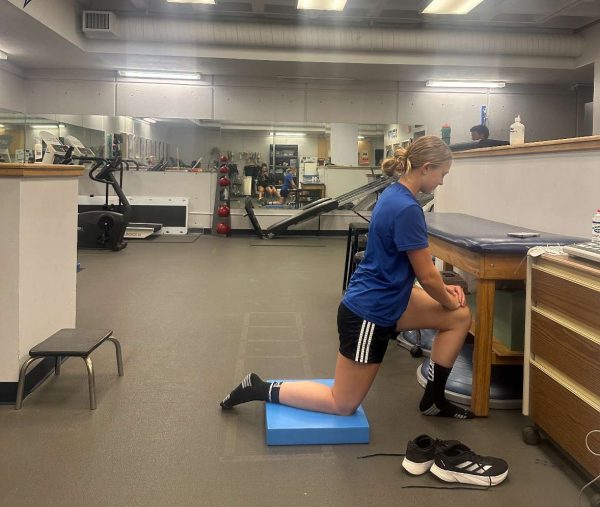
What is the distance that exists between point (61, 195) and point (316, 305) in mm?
2706

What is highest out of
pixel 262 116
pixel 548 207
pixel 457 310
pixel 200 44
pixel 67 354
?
pixel 200 44

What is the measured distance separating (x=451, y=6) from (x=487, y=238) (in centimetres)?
563

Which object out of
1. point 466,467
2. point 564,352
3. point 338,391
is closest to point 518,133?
point 564,352

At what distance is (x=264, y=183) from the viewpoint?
1121 centimetres

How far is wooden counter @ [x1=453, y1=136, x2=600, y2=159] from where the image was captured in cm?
297

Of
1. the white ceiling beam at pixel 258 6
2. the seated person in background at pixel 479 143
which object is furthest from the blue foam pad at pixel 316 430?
the white ceiling beam at pixel 258 6

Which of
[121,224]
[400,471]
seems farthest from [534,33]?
[400,471]

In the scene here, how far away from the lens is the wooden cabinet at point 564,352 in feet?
6.57

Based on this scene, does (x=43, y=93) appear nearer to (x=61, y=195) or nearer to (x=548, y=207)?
(x=61, y=195)

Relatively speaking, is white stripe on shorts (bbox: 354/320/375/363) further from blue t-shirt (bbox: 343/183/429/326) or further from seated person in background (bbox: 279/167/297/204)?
seated person in background (bbox: 279/167/297/204)

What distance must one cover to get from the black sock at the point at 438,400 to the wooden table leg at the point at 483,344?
0.32 ft

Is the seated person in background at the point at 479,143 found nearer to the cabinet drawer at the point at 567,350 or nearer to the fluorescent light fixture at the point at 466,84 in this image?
the cabinet drawer at the point at 567,350

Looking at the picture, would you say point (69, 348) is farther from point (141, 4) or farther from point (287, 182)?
point (287, 182)

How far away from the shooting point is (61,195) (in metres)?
3.29
